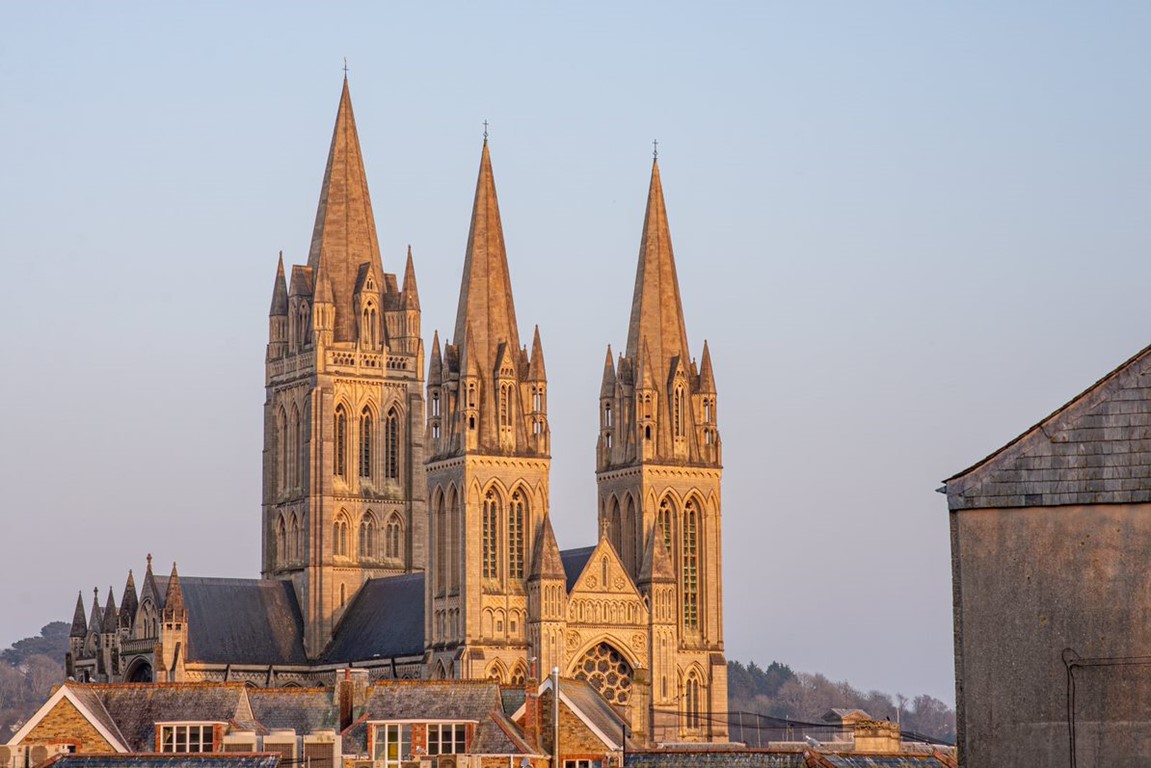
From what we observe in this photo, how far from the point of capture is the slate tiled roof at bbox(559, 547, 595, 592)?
359ft

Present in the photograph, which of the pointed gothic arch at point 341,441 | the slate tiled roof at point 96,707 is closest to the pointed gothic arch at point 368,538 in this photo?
the pointed gothic arch at point 341,441

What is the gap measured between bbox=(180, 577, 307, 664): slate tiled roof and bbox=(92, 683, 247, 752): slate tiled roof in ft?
189

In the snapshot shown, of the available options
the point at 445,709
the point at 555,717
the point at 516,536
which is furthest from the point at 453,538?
the point at 555,717

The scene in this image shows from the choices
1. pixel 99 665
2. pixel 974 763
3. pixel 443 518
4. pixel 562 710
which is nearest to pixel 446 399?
pixel 443 518

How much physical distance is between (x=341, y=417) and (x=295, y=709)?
6078 centimetres

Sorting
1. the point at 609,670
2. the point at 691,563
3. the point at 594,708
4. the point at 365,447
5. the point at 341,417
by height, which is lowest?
the point at 594,708

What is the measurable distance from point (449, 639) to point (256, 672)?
51.3 feet

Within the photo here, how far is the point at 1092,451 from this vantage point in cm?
3575

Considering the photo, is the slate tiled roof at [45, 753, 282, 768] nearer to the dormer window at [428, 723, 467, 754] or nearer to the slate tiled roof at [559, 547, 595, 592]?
the dormer window at [428, 723, 467, 754]

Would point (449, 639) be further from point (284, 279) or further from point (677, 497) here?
point (284, 279)

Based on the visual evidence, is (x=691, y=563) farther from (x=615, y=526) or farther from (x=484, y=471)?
(x=484, y=471)

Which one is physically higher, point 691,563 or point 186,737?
point 691,563

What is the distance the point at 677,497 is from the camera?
366 feet

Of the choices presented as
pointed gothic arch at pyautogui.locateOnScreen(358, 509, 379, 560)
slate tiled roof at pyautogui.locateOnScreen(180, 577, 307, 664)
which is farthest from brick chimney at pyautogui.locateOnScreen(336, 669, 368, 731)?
pointed gothic arch at pyautogui.locateOnScreen(358, 509, 379, 560)
